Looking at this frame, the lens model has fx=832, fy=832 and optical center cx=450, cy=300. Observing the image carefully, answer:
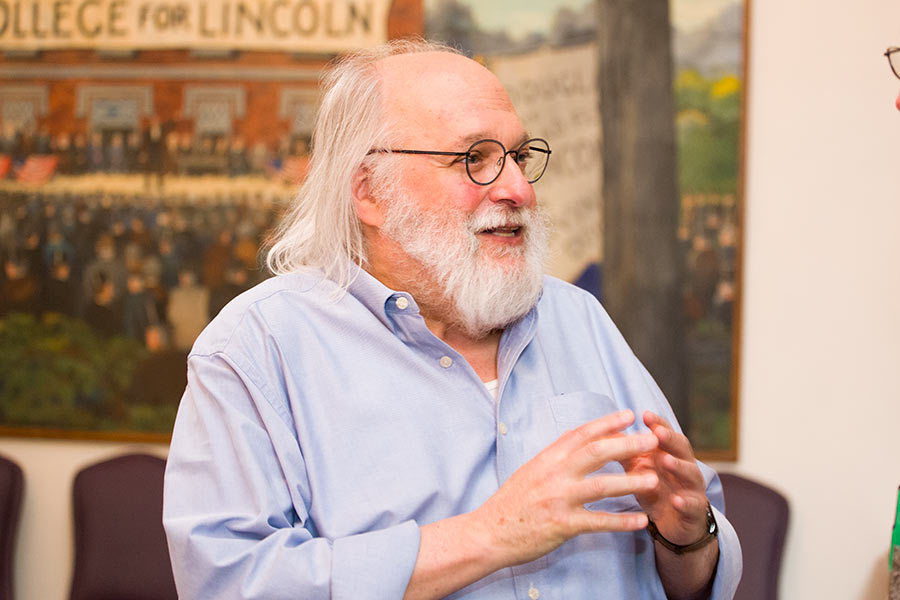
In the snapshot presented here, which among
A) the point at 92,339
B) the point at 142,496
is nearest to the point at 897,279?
the point at 142,496

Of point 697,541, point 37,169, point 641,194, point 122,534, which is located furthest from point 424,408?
point 37,169

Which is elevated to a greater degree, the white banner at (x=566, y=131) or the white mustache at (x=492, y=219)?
the white banner at (x=566, y=131)

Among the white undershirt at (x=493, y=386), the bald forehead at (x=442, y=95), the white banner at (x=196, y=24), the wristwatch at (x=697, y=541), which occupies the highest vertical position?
the white banner at (x=196, y=24)

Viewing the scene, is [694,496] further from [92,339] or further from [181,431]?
[92,339]

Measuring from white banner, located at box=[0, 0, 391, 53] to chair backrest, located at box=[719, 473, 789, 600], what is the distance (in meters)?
2.14

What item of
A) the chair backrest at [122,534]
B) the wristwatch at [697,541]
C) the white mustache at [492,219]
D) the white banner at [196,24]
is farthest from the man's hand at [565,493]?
the white banner at [196,24]

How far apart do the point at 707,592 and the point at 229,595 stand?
0.93 m

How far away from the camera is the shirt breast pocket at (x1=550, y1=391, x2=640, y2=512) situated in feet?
5.36

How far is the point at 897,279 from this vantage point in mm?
2900

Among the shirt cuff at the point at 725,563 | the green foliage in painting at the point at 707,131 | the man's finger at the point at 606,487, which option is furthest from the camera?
the green foliage in painting at the point at 707,131

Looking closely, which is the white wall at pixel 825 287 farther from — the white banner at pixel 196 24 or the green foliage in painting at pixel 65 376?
the green foliage in painting at pixel 65 376

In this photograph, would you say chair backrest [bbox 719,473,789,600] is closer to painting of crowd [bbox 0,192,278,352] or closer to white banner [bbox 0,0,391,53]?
painting of crowd [bbox 0,192,278,352]

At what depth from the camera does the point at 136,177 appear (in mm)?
3311

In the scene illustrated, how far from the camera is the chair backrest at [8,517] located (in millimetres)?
3217
